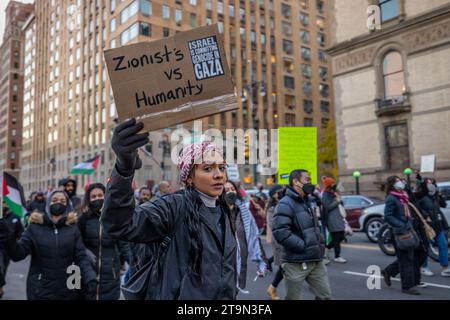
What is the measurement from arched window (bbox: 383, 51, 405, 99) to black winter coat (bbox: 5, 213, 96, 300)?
183 inches

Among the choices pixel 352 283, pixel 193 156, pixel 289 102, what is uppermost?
pixel 289 102

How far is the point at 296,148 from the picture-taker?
466 cm

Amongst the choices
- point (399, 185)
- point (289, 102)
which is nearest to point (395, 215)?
point (399, 185)

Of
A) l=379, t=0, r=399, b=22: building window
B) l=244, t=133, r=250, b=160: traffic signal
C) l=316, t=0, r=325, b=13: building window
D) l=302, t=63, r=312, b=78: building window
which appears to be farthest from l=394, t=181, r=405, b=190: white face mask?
l=302, t=63, r=312, b=78: building window

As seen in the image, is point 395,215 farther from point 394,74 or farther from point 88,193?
point 88,193

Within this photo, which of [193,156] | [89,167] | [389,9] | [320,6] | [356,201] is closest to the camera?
[193,156]

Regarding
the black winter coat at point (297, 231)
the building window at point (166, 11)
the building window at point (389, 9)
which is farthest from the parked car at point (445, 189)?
the building window at point (166, 11)

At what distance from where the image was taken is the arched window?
558 centimetres

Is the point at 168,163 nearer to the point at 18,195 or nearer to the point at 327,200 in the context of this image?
the point at 327,200

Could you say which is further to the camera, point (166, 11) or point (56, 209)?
point (166, 11)

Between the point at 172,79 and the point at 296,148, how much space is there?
112 inches

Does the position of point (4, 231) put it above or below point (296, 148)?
below

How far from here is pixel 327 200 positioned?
9.27 m
